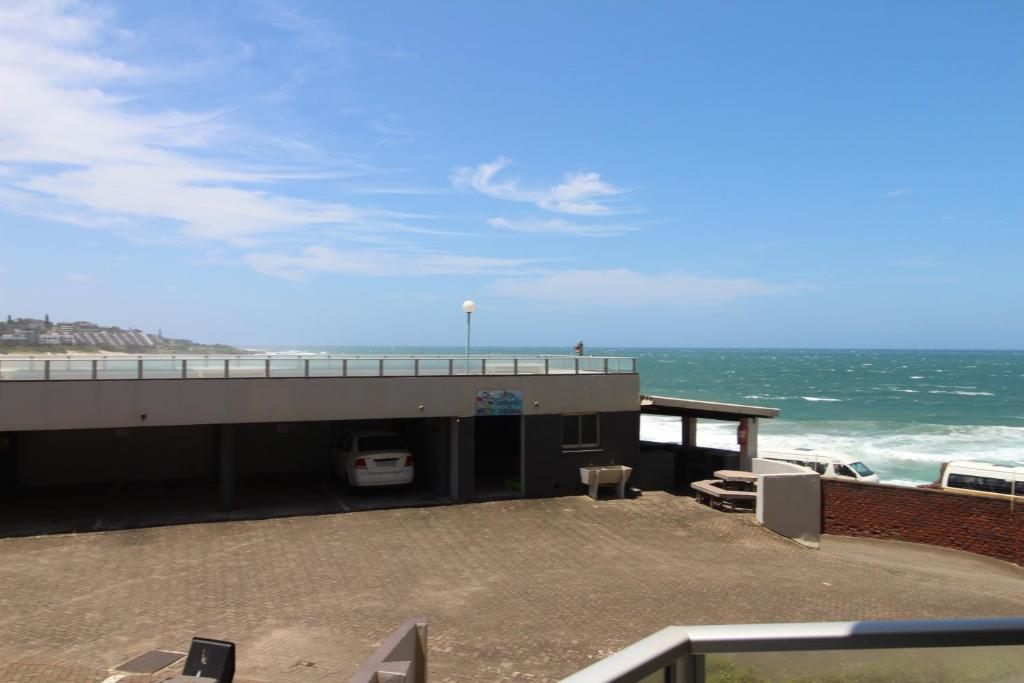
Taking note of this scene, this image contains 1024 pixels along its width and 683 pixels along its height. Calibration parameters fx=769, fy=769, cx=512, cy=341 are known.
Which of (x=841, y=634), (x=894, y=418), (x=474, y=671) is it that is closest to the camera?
(x=841, y=634)

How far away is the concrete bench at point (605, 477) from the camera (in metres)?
18.8

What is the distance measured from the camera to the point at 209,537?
1462 centimetres

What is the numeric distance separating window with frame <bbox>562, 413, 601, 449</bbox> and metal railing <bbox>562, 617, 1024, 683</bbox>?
17.1 meters

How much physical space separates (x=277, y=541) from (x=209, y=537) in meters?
1.35

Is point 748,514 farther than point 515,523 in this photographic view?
Yes

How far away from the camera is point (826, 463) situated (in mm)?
23312

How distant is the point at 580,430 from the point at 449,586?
25.6 feet

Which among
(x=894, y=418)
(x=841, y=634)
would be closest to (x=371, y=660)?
(x=841, y=634)

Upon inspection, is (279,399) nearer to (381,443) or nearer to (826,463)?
(381,443)

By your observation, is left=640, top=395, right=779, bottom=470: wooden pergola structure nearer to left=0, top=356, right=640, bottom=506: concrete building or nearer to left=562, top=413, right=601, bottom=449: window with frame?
left=0, top=356, right=640, bottom=506: concrete building

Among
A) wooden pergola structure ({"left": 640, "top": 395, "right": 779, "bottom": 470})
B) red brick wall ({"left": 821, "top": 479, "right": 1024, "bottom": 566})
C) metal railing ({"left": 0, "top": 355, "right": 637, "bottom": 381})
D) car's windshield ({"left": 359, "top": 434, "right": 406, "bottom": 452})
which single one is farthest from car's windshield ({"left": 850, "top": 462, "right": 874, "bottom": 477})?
car's windshield ({"left": 359, "top": 434, "right": 406, "bottom": 452})

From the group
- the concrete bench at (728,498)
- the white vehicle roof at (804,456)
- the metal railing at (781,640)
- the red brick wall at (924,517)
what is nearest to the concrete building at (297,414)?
the concrete bench at (728,498)

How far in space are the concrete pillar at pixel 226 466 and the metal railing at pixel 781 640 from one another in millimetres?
15631

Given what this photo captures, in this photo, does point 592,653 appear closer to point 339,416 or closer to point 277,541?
point 277,541
